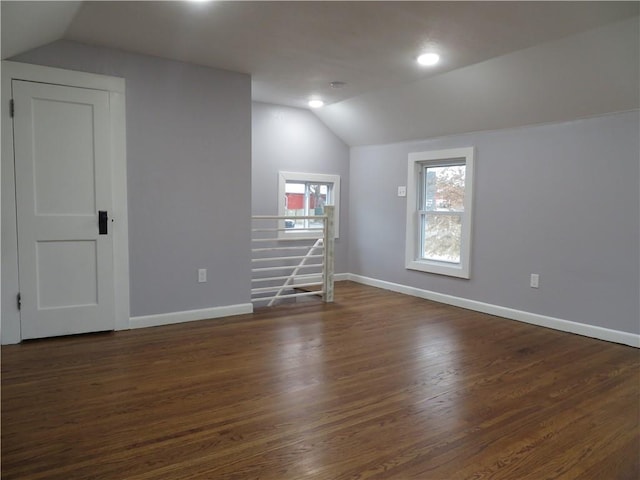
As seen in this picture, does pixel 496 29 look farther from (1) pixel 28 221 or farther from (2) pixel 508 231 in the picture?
(1) pixel 28 221

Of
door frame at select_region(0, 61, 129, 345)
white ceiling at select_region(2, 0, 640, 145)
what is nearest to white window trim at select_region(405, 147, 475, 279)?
white ceiling at select_region(2, 0, 640, 145)

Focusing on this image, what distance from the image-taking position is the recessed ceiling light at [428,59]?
11.7ft

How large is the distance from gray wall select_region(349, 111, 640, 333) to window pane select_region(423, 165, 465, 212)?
0.31 m

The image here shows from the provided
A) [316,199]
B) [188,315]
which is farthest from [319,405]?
[316,199]

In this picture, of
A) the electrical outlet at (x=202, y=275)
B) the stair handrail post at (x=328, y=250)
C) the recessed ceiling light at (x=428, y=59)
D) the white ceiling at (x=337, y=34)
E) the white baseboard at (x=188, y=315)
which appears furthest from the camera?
the stair handrail post at (x=328, y=250)

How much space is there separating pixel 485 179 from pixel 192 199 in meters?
3.05

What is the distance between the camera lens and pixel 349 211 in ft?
21.6

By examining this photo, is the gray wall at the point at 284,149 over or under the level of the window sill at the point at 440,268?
over

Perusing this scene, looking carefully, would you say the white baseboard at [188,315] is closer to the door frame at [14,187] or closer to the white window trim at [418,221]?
the door frame at [14,187]

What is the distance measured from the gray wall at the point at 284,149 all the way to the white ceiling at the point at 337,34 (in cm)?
113

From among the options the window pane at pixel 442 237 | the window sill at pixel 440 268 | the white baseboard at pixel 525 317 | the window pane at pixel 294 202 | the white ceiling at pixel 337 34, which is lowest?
the white baseboard at pixel 525 317

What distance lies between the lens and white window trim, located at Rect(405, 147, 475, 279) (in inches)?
190

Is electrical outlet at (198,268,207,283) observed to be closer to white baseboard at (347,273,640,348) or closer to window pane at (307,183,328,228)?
window pane at (307,183,328,228)

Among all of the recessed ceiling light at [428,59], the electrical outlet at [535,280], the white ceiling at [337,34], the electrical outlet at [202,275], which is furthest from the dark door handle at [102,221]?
the electrical outlet at [535,280]
